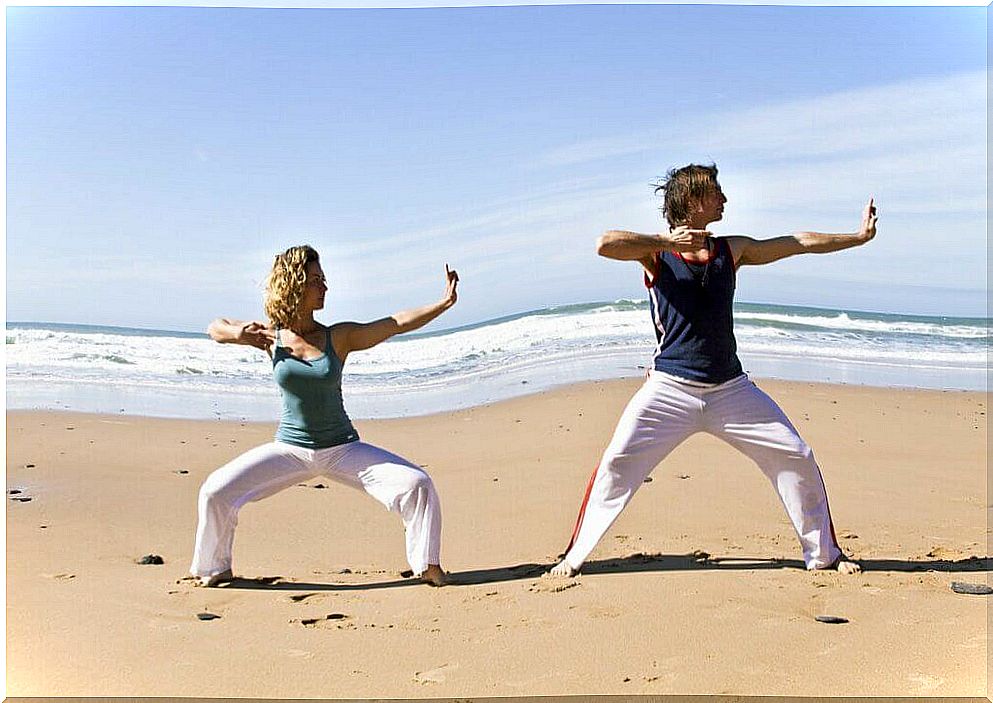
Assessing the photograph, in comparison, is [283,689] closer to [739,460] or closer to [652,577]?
[652,577]

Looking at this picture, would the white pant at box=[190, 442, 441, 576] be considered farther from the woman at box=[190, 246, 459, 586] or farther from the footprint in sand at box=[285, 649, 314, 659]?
the footprint in sand at box=[285, 649, 314, 659]

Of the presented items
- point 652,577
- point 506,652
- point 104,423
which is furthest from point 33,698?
point 104,423

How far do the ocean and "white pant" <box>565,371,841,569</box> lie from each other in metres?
Result: 6.50

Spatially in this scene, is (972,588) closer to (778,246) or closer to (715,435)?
(715,435)

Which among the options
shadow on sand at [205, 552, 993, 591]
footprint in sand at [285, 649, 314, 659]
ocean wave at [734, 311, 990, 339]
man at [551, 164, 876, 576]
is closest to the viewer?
footprint in sand at [285, 649, 314, 659]

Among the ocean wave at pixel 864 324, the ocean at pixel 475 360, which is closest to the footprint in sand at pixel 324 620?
the ocean at pixel 475 360

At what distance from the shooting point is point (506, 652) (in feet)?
13.2

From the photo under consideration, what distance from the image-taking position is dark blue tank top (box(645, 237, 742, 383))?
4.83m

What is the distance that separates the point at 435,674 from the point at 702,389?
169 centimetres

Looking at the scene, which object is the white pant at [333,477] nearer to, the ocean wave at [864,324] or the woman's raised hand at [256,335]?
the woman's raised hand at [256,335]

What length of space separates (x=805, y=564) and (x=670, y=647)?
1.28 m

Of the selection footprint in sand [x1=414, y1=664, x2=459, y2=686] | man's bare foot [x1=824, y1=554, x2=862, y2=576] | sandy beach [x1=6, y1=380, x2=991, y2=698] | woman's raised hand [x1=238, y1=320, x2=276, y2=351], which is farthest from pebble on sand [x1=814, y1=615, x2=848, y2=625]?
woman's raised hand [x1=238, y1=320, x2=276, y2=351]

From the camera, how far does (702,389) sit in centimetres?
487

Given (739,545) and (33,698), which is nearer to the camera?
(33,698)
